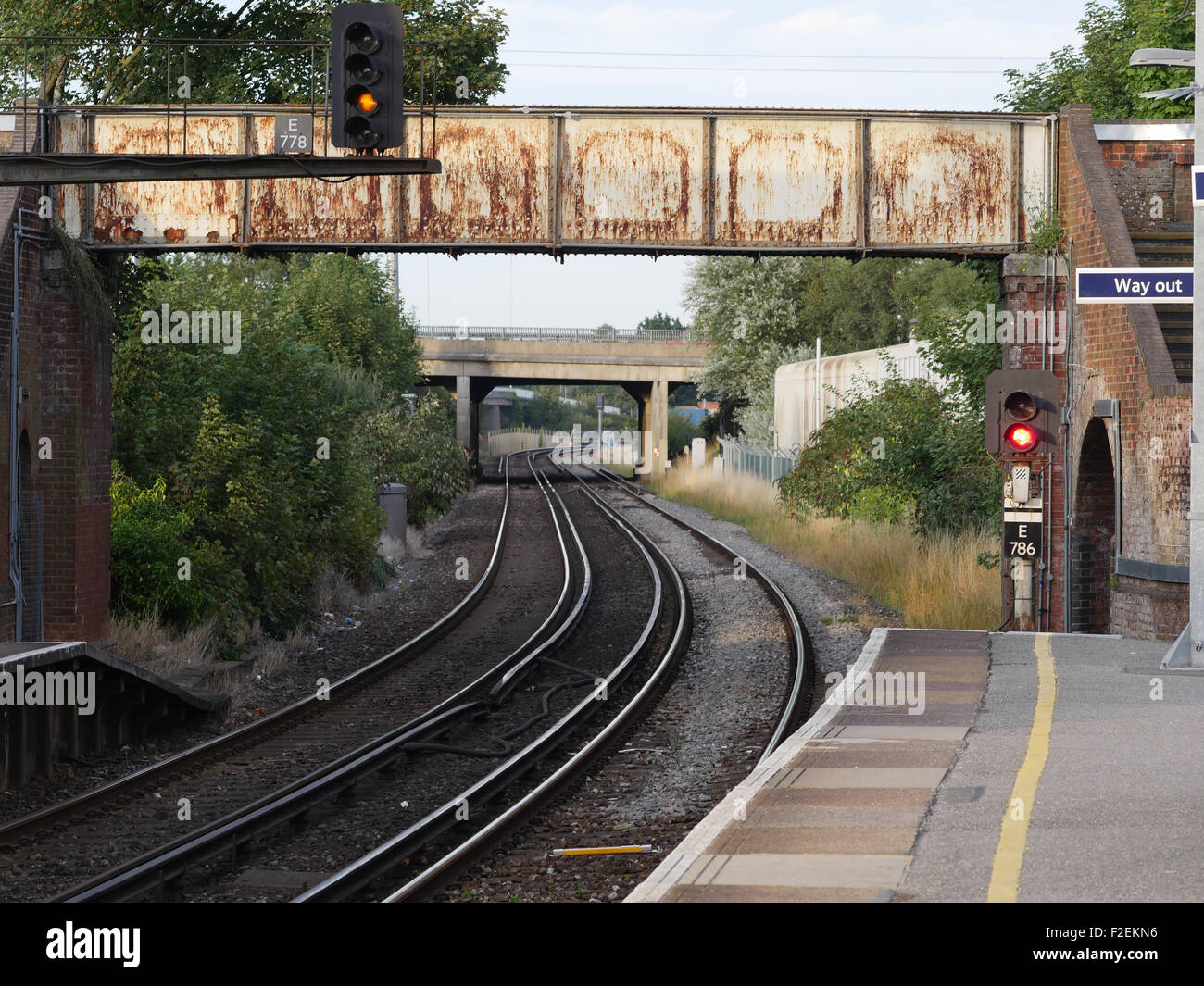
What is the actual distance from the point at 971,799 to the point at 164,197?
12.1 meters

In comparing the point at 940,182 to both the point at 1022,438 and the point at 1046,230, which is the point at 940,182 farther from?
the point at 1022,438

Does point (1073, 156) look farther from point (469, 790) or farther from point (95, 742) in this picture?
point (95, 742)

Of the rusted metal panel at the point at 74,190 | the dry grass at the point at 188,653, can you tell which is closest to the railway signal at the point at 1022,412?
the dry grass at the point at 188,653

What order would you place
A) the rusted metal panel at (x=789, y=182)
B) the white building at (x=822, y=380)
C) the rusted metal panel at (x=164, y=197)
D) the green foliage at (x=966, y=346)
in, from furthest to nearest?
the white building at (x=822, y=380) → the green foliage at (x=966, y=346) → the rusted metal panel at (x=789, y=182) → the rusted metal panel at (x=164, y=197)

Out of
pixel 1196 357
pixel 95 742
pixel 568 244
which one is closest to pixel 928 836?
pixel 1196 357

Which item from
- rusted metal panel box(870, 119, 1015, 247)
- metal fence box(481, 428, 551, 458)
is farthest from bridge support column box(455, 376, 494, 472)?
rusted metal panel box(870, 119, 1015, 247)

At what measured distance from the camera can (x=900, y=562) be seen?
22922 mm

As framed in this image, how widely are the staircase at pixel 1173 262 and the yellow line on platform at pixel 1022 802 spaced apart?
5.15 m

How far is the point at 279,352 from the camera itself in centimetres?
2005

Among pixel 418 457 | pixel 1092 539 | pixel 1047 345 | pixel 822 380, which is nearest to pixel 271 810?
pixel 1092 539

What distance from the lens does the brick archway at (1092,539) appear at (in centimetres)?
1597

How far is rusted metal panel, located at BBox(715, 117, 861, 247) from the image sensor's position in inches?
637

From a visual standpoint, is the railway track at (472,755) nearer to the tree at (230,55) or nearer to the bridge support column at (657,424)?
the tree at (230,55)

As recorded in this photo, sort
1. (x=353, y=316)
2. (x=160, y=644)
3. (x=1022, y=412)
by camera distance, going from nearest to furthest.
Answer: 1. (x=1022, y=412)
2. (x=160, y=644)
3. (x=353, y=316)
